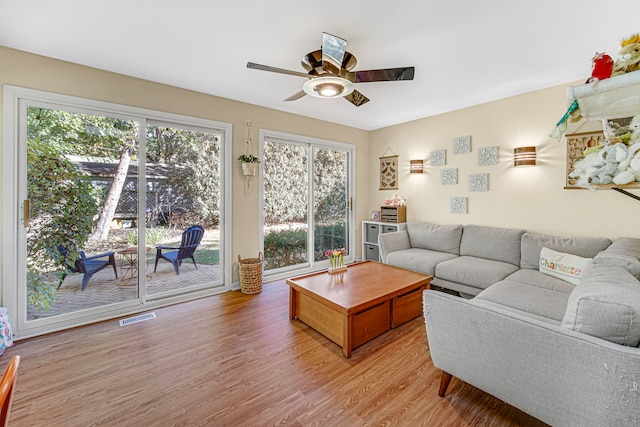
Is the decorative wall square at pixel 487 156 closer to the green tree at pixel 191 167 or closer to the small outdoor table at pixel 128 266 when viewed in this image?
the green tree at pixel 191 167

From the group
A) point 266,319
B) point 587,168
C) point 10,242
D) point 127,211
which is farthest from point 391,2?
point 10,242

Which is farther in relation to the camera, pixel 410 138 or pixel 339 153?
pixel 339 153

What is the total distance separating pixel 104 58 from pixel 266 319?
9.61 feet

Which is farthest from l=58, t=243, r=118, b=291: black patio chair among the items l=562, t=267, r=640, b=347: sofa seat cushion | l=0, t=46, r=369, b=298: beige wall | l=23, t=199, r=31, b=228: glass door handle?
l=562, t=267, r=640, b=347: sofa seat cushion

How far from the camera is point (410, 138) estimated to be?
461 cm

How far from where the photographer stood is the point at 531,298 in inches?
84.9

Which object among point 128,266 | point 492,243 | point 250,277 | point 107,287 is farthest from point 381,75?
point 107,287

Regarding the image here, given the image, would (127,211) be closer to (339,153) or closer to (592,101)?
(339,153)

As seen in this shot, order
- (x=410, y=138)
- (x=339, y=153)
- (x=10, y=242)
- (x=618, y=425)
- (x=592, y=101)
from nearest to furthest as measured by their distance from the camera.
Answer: (x=592, y=101) → (x=618, y=425) → (x=10, y=242) → (x=410, y=138) → (x=339, y=153)

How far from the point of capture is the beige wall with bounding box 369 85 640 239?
294 centimetres

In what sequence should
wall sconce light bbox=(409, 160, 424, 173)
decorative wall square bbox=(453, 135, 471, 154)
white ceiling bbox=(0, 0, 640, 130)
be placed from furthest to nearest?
1. wall sconce light bbox=(409, 160, 424, 173)
2. decorative wall square bbox=(453, 135, 471, 154)
3. white ceiling bbox=(0, 0, 640, 130)

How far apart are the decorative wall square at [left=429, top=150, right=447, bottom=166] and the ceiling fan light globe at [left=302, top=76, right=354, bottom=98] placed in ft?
8.05

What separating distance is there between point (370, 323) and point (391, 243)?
1804 mm

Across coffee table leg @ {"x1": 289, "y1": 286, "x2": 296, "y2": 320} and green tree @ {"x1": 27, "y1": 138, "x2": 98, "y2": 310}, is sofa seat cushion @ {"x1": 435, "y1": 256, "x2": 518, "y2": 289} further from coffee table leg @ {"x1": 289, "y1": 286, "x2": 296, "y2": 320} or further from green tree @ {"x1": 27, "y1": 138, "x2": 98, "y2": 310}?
green tree @ {"x1": 27, "y1": 138, "x2": 98, "y2": 310}
